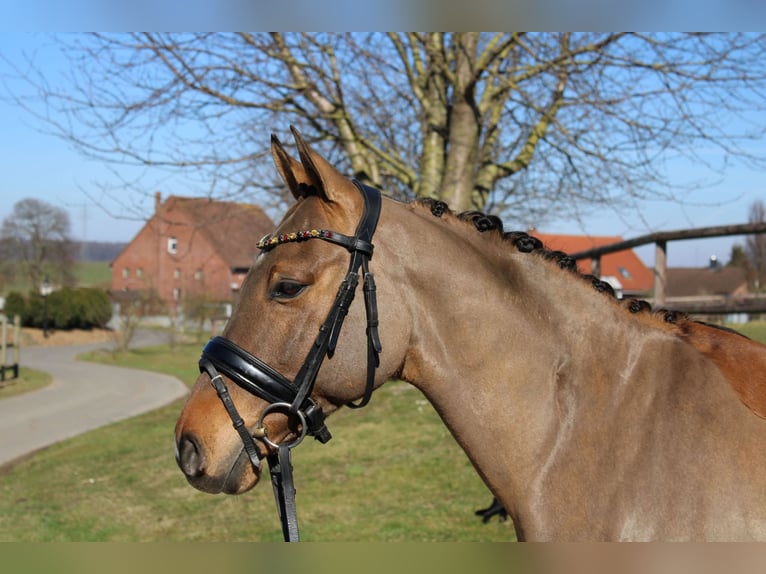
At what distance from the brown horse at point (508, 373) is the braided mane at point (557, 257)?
1 cm

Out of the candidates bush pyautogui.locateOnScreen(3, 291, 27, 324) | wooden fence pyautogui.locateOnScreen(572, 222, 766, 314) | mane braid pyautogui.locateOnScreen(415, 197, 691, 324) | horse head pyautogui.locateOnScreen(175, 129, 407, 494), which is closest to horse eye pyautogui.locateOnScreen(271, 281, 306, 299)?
horse head pyautogui.locateOnScreen(175, 129, 407, 494)

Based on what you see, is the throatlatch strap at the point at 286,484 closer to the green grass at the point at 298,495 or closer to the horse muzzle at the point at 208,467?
the horse muzzle at the point at 208,467

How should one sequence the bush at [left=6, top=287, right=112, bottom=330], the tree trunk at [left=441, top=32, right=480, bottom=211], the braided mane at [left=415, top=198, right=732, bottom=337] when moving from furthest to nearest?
the bush at [left=6, top=287, right=112, bottom=330] → the tree trunk at [left=441, top=32, right=480, bottom=211] → the braided mane at [left=415, top=198, right=732, bottom=337]

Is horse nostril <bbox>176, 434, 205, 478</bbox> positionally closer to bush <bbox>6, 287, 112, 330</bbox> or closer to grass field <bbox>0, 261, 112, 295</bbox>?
bush <bbox>6, 287, 112, 330</bbox>

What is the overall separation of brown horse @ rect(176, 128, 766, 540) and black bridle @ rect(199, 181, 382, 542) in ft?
0.04

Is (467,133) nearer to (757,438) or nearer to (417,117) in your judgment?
(417,117)

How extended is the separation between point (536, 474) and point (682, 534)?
44cm

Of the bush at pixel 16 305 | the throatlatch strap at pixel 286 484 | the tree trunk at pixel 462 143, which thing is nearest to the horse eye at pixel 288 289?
the throatlatch strap at pixel 286 484

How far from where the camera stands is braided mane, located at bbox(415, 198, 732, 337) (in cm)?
234

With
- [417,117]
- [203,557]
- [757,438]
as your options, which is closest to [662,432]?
[757,438]

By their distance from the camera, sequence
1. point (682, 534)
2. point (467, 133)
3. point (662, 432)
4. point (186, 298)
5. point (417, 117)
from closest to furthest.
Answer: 1. point (682, 534)
2. point (662, 432)
3. point (467, 133)
4. point (417, 117)
5. point (186, 298)

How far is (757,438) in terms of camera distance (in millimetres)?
1956

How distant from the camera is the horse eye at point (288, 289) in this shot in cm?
210

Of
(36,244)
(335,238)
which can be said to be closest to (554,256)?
(335,238)
